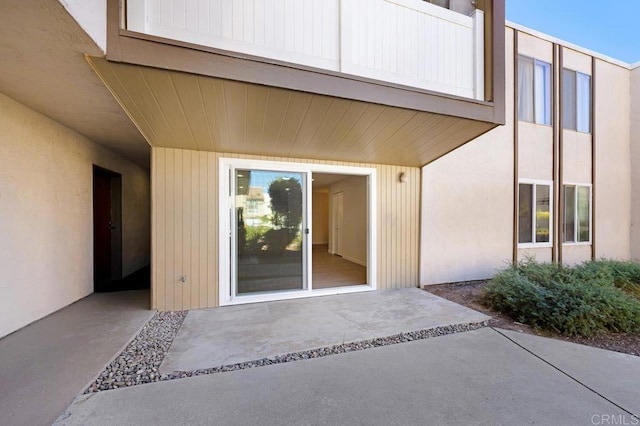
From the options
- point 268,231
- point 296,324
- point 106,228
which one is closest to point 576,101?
point 268,231

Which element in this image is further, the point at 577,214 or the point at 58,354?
the point at 577,214

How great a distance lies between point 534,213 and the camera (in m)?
6.23

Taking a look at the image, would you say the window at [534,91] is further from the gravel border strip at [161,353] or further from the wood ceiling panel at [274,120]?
the wood ceiling panel at [274,120]

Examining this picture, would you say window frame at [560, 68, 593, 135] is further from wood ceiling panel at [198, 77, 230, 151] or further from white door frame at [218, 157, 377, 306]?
wood ceiling panel at [198, 77, 230, 151]

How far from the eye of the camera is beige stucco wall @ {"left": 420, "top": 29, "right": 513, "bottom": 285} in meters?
5.29

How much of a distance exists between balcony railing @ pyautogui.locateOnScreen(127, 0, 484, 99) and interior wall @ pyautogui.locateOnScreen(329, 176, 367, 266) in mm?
3641

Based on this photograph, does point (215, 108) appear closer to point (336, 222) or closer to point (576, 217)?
point (336, 222)

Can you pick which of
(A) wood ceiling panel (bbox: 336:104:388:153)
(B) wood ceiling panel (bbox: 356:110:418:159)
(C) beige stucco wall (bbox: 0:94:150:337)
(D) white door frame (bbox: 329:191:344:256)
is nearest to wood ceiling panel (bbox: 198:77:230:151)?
(A) wood ceiling panel (bbox: 336:104:388:153)

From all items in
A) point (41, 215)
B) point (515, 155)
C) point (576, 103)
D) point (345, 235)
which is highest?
point (576, 103)

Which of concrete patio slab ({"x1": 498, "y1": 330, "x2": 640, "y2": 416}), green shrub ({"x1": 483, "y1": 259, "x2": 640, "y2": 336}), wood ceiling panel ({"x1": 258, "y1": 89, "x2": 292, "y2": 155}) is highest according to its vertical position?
wood ceiling panel ({"x1": 258, "y1": 89, "x2": 292, "y2": 155})

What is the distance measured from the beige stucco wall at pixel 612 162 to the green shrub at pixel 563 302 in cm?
419

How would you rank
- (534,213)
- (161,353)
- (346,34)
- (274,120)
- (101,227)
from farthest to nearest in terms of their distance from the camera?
(534,213)
(101,227)
(274,120)
(346,34)
(161,353)

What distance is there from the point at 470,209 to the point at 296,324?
4.46 m

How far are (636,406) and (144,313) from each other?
4.97 m
